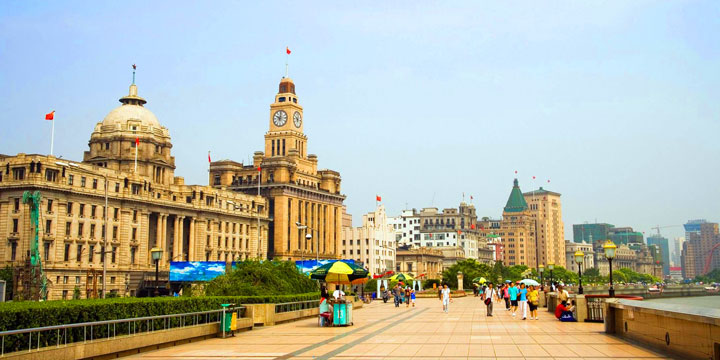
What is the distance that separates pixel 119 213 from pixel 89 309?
77.2 metres

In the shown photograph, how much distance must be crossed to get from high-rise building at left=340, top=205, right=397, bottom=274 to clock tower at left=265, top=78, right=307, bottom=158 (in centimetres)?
2337

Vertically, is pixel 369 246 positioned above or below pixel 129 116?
below

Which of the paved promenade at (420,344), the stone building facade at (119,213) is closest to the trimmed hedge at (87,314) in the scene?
the paved promenade at (420,344)

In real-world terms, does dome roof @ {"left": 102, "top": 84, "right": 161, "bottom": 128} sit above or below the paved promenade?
above

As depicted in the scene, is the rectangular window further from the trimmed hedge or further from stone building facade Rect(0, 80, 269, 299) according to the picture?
the trimmed hedge

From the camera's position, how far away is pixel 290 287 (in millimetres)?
42438

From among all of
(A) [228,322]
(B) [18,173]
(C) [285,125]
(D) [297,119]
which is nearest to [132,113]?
(B) [18,173]

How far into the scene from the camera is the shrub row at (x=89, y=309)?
18.2 meters

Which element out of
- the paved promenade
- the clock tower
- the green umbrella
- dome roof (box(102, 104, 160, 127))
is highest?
the clock tower

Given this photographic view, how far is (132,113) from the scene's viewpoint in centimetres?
11425

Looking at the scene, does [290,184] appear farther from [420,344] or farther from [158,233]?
[420,344]

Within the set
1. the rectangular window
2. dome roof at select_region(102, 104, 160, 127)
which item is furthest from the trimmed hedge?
dome roof at select_region(102, 104, 160, 127)

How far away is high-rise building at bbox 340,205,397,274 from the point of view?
164375mm

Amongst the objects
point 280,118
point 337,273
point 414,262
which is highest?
point 280,118
